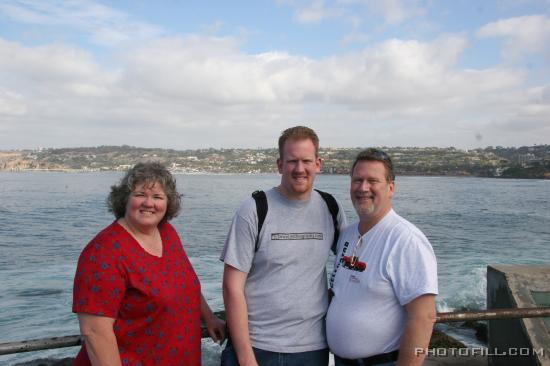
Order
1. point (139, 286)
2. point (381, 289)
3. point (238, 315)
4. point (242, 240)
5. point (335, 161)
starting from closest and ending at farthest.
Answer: point (139, 286) < point (381, 289) < point (238, 315) < point (242, 240) < point (335, 161)

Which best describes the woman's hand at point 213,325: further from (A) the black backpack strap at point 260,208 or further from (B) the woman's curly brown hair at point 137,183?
(B) the woman's curly brown hair at point 137,183

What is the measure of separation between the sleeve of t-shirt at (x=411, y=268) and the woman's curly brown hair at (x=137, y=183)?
4.32 ft

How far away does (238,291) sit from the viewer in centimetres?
286

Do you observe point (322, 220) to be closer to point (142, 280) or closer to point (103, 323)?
point (142, 280)

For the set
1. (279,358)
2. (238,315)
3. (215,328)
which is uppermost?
(238,315)

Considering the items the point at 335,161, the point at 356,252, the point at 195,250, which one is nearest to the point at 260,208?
the point at 356,252

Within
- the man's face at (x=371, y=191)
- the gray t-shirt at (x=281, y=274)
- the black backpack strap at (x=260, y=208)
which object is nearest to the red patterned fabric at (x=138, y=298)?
the gray t-shirt at (x=281, y=274)

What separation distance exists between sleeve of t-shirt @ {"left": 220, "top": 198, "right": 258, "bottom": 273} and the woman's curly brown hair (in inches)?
16.7

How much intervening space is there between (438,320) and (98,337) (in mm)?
1982

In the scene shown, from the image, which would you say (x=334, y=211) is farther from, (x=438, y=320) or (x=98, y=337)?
(x=98, y=337)

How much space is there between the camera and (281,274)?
2.96 meters

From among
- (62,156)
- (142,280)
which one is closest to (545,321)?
(142,280)

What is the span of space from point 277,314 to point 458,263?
806 inches

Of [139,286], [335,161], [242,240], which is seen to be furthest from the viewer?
[335,161]
